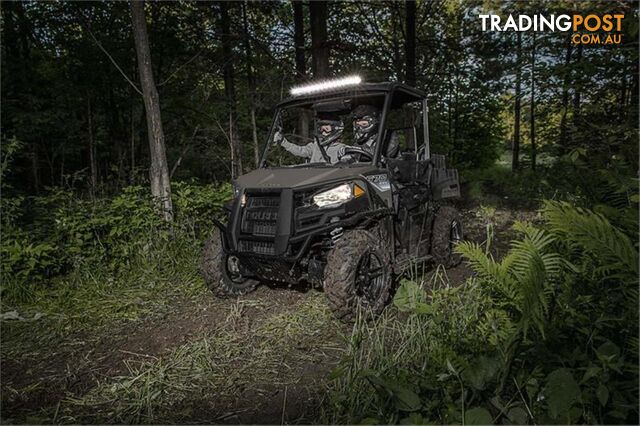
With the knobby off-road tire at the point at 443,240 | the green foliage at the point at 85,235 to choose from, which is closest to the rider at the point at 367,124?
the knobby off-road tire at the point at 443,240

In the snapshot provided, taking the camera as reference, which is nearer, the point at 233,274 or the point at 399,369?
the point at 399,369

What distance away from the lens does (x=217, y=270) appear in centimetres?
439

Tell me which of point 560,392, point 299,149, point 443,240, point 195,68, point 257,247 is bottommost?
point 560,392

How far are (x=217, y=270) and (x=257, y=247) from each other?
74cm

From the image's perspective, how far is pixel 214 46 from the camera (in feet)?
41.0

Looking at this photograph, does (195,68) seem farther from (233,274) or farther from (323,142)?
(233,274)

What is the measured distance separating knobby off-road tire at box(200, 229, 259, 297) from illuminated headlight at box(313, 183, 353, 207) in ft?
4.15

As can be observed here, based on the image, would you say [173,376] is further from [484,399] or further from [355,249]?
[484,399]

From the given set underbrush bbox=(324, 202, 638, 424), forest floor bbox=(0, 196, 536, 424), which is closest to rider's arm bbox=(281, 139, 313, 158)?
forest floor bbox=(0, 196, 536, 424)

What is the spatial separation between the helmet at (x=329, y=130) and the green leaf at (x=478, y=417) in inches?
159

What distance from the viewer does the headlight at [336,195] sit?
12.6 ft

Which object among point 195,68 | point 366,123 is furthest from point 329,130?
point 195,68

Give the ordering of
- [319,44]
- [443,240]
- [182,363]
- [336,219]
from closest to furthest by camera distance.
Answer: [182,363]
[336,219]
[443,240]
[319,44]

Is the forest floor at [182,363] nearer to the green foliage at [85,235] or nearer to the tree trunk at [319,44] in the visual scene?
the green foliage at [85,235]
